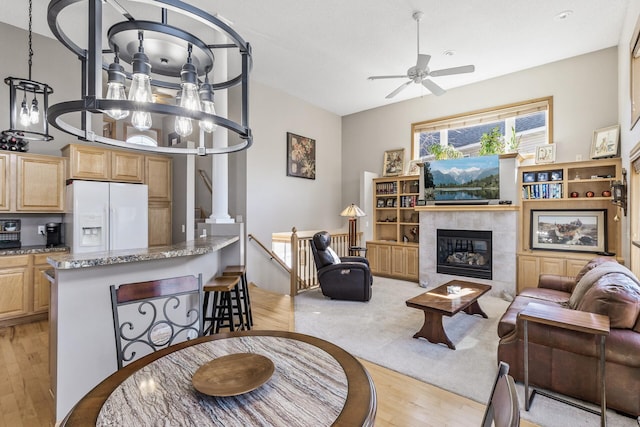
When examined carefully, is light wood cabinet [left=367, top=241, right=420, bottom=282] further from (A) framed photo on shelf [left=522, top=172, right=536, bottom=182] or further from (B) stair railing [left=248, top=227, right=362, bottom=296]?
(A) framed photo on shelf [left=522, top=172, right=536, bottom=182]

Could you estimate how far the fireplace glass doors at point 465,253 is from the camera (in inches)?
204

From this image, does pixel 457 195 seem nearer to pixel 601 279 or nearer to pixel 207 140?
pixel 601 279

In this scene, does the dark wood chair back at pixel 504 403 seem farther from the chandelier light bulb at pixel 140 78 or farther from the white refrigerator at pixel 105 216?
the white refrigerator at pixel 105 216

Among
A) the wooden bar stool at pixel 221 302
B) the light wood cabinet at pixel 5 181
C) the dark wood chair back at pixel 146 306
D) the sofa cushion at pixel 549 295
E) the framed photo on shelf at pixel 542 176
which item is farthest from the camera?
the framed photo on shelf at pixel 542 176

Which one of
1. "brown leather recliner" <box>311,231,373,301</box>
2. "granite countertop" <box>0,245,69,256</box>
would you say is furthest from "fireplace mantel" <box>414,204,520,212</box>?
"granite countertop" <box>0,245,69,256</box>

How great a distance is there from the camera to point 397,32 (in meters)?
4.05

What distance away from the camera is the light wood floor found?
6.69ft

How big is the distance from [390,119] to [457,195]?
240 centimetres

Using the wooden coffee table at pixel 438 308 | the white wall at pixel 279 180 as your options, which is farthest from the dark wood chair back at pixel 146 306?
the white wall at pixel 279 180

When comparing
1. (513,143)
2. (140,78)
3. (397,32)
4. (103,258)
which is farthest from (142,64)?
(513,143)

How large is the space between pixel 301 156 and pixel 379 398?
16.5ft

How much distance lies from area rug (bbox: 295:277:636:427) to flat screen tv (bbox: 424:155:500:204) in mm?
1719

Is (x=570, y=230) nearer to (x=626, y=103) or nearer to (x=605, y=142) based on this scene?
(x=605, y=142)

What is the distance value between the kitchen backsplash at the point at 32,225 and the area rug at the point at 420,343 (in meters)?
3.73
